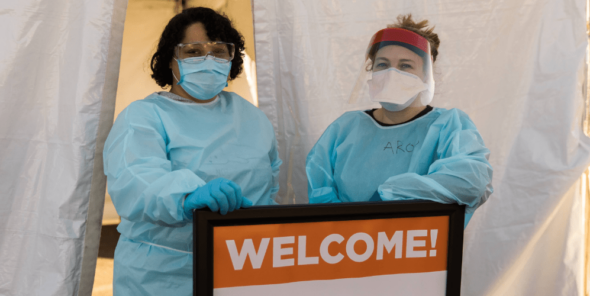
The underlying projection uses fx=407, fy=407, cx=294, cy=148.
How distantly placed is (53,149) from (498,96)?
63.0 inches

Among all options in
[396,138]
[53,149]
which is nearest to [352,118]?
[396,138]

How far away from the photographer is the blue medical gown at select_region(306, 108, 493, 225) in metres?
0.94

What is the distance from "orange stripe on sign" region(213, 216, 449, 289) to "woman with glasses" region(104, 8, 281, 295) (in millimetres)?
179

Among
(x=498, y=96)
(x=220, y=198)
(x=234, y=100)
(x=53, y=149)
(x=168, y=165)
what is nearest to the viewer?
(x=220, y=198)

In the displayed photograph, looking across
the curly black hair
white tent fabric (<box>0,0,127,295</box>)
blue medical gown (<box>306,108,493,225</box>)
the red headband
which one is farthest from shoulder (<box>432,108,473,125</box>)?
white tent fabric (<box>0,0,127,295</box>)

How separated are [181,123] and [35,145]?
47 centimetres

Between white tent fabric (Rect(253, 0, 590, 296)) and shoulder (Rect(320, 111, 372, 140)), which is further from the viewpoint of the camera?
white tent fabric (Rect(253, 0, 590, 296))

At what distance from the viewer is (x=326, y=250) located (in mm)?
831

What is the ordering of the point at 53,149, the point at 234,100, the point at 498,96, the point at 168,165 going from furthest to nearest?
1. the point at 498,96
2. the point at 234,100
3. the point at 53,149
4. the point at 168,165

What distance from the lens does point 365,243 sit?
84cm

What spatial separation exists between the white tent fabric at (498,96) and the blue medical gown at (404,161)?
1.18 ft

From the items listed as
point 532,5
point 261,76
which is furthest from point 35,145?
point 532,5

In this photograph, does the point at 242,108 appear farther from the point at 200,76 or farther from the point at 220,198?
the point at 220,198

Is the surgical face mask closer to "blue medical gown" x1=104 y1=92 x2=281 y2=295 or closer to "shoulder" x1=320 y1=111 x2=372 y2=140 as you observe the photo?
"blue medical gown" x1=104 y1=92 x2=281 y2=295
